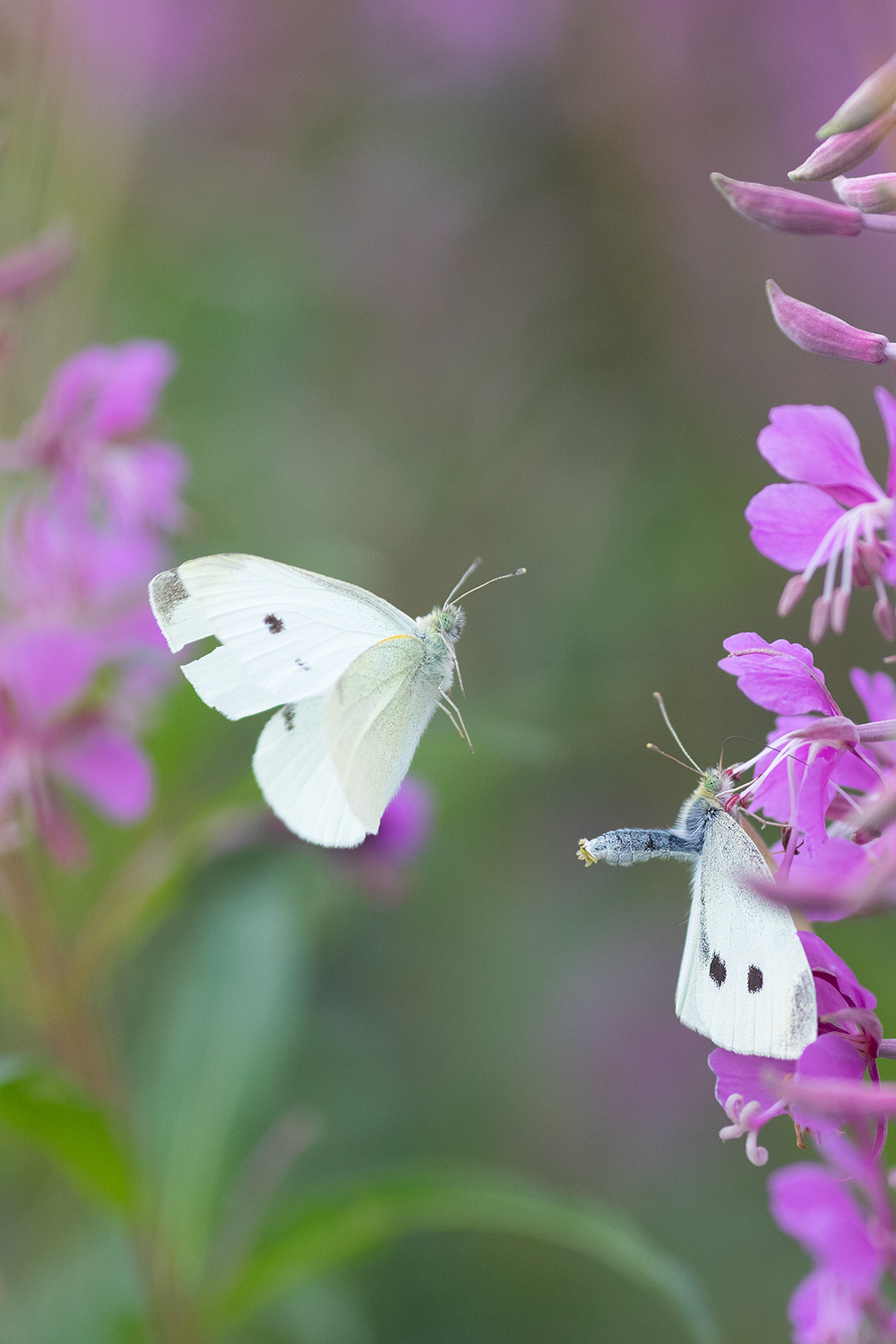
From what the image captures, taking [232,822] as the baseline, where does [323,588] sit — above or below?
above

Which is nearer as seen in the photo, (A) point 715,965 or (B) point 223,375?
(A) point 715,965

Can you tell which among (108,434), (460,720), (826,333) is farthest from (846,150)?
(108,434)

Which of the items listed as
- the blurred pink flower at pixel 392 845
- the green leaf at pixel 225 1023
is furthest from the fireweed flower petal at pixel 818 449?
the green leaf at pixel 225 1023

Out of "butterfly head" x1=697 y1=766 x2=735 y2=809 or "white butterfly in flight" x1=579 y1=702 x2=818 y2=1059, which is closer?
"white butterfly in flight" x1=579 y1=702 x2=818 y2=1059

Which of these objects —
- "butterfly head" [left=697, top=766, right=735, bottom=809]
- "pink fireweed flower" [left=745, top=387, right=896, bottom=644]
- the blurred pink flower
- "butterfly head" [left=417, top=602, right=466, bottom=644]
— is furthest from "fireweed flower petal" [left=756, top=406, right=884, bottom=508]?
the blurred pink flower

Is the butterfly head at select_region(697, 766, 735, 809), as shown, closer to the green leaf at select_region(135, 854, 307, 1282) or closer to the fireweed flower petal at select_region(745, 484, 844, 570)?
the fireweed flower petal at select_region(745, 484, 844, 570)

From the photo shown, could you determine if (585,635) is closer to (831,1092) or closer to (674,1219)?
(674,1219)

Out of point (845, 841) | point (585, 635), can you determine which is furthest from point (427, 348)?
point (845, 841)

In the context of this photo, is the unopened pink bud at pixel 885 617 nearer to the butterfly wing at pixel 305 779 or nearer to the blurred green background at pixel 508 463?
the butterfly wing at pixel 305 779
